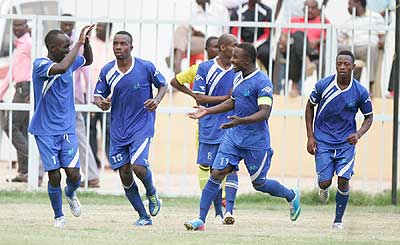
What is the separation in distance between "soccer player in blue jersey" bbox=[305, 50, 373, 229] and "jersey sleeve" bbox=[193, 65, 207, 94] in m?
1.27

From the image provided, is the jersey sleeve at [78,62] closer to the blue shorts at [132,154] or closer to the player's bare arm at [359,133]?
the blue shorts at [132,154]

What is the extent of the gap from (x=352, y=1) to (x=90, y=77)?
14.5 feet

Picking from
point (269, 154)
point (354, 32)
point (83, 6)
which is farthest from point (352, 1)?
point (269, 154)

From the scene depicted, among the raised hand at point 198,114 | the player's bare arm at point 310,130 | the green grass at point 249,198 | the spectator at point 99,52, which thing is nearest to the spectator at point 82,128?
the spectator at point 99,52

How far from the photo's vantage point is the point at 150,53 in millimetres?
18969

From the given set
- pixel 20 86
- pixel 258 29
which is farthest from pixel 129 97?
pixel 258 29

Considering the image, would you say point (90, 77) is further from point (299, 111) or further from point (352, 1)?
point (352, 1)

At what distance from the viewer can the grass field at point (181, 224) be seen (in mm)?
12312

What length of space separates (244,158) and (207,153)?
1511mm

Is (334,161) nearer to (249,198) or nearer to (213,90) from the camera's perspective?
(213,90)

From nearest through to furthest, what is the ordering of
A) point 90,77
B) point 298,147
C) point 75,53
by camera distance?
point 75,53, point 90,77, point 298,147

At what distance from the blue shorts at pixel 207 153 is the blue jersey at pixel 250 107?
1378 mm

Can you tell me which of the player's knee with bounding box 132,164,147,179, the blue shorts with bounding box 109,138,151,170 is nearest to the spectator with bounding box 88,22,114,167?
the blue shorts with bounding box 109,138,151,170

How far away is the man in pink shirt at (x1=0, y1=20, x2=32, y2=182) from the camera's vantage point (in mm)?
17719
